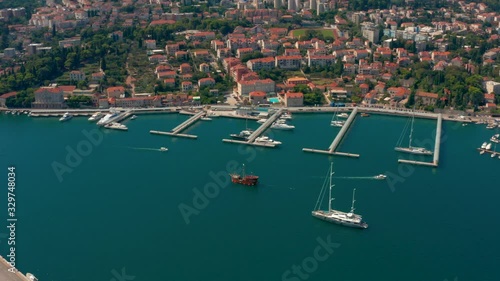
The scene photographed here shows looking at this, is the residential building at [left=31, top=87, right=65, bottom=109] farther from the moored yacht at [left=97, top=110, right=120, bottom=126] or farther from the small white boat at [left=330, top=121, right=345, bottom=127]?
the small white boat at [left=330, top=121, right=345, bottom=127]

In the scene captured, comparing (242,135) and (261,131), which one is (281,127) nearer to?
(261,131)

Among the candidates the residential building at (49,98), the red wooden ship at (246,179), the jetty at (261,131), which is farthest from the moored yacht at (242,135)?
the residential building at (49,98)

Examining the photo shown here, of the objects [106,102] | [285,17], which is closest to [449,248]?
[106,102]

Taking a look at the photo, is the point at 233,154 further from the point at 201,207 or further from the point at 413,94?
the point at 413,94

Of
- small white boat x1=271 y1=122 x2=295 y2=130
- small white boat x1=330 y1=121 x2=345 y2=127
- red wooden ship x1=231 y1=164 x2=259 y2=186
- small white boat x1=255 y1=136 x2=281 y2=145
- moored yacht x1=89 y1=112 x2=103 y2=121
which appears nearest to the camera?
red wooden ship x1=231 y1=164 x2=259 y2=186

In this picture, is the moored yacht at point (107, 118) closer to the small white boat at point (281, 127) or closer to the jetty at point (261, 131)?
the jetty at point (261, 131)

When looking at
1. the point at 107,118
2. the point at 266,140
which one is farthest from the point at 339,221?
the point at 107,118

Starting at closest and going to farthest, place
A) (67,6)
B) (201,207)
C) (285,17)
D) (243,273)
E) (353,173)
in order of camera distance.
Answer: (243,273) → (201,207) → (353,173) → (285,17) → (67,6)

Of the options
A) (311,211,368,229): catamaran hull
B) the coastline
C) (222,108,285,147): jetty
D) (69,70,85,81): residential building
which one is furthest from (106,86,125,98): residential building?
(311,211,368,229): catamaran hull
